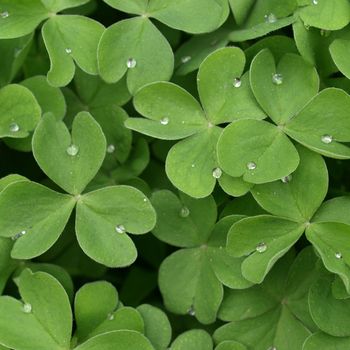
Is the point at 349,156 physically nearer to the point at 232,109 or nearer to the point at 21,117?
the point at 232,109

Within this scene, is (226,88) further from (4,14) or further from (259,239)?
(4,14)

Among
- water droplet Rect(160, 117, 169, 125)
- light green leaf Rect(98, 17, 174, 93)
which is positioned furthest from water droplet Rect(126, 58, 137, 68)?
water droplet Rect(160, 117, 169, 125)

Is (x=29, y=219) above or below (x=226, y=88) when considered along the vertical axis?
below

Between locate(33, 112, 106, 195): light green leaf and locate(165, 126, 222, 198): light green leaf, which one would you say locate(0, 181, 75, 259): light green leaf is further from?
locate(165, 126, 222, 198): light green leaf

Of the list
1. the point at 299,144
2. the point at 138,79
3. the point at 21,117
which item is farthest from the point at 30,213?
the point at 299,144

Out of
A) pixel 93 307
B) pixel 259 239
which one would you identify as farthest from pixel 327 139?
pixel 93 307

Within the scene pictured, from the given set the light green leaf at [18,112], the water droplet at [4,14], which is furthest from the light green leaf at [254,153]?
the water droplet at [4,14]
